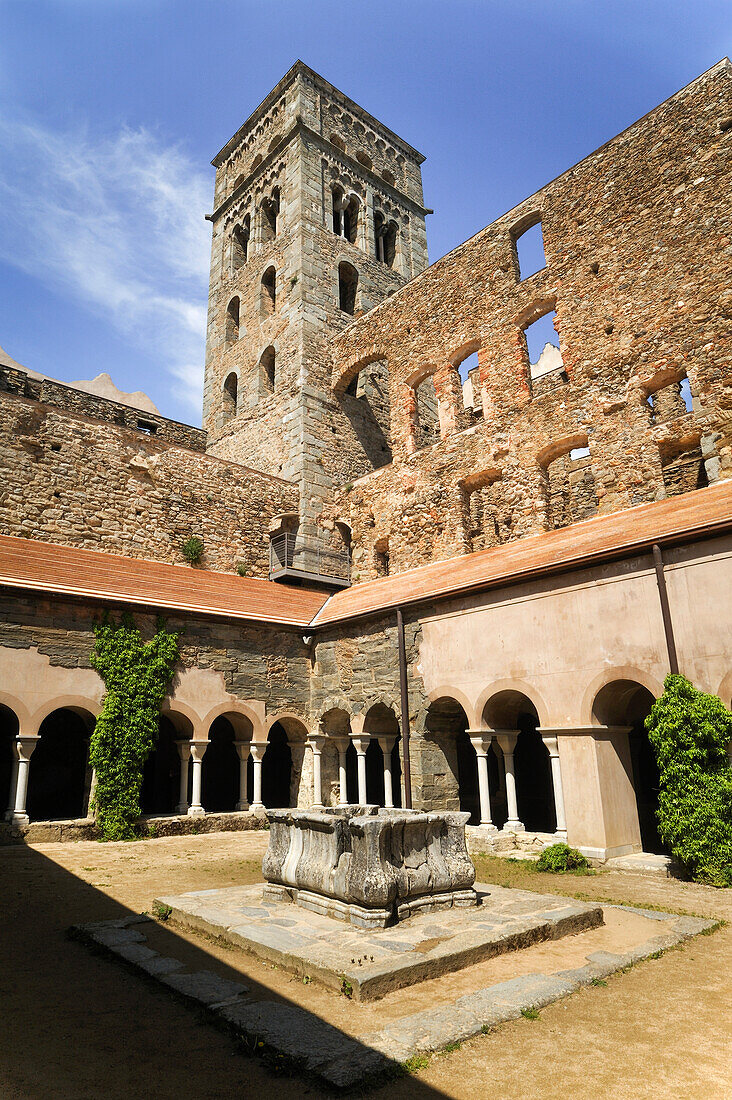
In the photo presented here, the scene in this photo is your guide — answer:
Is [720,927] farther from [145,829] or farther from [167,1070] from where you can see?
[145,829]

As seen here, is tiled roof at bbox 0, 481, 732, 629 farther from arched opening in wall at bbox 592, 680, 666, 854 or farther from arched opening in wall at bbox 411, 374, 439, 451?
arched opening in wall at bbox 411, 374, 439, 451

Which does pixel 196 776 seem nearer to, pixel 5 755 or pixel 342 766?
pixel 342 766

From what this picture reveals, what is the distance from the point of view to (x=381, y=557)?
59.9 feet

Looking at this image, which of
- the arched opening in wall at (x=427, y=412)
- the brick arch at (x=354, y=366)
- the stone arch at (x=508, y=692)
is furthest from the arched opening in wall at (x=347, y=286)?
the stone arch at (x=508, y=692)

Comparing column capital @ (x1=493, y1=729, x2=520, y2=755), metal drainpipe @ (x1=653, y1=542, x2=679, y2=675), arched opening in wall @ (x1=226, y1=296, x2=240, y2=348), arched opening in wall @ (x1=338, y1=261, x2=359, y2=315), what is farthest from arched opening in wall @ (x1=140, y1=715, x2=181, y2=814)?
arched opening in wall @ (x1=338, y1=261, x2=359, y2=315)

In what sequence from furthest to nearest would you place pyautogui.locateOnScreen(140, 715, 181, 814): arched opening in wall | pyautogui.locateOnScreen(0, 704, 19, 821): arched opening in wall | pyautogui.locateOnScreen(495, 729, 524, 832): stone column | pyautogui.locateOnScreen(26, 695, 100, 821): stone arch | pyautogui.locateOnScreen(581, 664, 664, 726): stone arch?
1. pyautogui.locateOnScreen(140, 715, 181, 814): arched opening in wall
2. pyautogui.locateOnScreen(26, 695, 100, 821): stone arch
3. pyautogui.locateOnScreen(0, 704, 19, 821): arched opening in wall
4. pyautogui.locateOnScreen(495, 729, 524, 832): stone column
5. pyautogui.locateOnScreen(581, 664, 664, 726): stone arch

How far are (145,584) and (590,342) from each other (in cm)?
1044

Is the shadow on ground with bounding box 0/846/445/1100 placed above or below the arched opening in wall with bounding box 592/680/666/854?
below

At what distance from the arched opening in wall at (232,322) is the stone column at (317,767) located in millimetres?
16011

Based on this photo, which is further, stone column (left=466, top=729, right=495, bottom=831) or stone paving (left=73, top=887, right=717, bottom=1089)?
stone column (left=466, top=729, right=495, bottom=831)

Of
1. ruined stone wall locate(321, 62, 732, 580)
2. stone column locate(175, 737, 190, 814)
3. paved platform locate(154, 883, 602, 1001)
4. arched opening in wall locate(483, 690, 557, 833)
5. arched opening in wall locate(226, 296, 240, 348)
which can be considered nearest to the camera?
paved platform locate(154, 883, 602, 1001)

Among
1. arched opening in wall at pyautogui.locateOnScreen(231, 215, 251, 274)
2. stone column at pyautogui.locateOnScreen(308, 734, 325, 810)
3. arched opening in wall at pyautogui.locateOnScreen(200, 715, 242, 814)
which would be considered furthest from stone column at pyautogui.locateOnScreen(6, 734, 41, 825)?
arched opening in wall at pyautogui.locateOnScreen(231, 215, 251, 274)

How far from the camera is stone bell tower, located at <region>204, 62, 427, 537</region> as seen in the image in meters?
20.4

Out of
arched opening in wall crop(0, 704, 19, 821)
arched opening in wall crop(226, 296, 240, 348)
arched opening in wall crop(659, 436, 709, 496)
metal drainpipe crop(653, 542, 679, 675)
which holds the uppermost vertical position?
arched opening in wall crop(226, 296, 240, 348)
